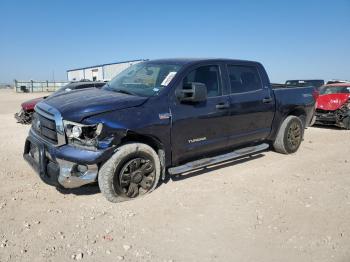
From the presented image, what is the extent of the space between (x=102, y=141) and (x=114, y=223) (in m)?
1.00

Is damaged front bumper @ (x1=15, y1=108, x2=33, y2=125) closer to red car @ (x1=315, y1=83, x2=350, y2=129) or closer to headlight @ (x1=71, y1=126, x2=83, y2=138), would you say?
headlight @ (x1=71, y1=126, x2=83, y2=138)

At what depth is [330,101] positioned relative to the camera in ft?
36.8

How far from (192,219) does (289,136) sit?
3.87 m

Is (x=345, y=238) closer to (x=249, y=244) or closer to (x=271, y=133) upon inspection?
(x=249, y=244)

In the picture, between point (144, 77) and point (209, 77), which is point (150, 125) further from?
point (209, 77)

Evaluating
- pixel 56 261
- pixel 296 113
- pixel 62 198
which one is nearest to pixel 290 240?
pixel 56 261

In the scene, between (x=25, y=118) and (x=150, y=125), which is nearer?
(x=150, y=125)

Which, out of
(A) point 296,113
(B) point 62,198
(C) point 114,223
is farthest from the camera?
(A) point 296,113

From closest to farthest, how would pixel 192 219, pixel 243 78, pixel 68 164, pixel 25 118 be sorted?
pixel 192 219, pixel 68 164, pixel 243 78, pixel 25 118

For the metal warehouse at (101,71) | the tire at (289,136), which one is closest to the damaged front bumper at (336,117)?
the tire at (289,136)

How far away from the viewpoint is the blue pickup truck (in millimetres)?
4117

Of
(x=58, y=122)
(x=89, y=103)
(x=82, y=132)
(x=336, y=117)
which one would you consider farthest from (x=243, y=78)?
(x=336, y=117)

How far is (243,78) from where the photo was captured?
5.96 metres

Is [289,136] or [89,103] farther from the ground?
[89,103]
